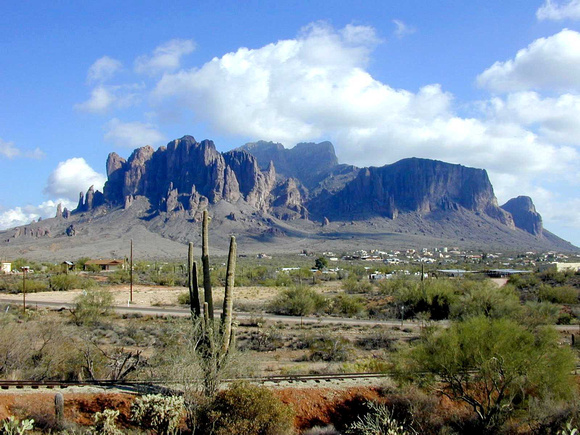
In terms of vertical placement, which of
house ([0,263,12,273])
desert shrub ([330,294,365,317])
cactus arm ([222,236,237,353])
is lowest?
desert shrub ([330,294,365,317])

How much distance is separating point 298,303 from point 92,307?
17332mm

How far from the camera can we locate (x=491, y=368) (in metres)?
16.2

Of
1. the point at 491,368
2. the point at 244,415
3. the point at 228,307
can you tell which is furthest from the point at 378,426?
the point at 228,307

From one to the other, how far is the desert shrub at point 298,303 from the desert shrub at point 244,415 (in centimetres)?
3149

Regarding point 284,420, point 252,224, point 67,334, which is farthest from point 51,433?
point 252,224

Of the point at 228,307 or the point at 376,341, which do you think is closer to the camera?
the point at 228,307

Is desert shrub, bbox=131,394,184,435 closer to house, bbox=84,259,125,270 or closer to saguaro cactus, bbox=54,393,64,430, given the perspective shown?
saguaro cactus, bbox=54,393,64,430

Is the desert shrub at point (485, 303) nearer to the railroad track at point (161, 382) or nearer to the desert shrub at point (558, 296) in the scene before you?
the desert shrub at point (558, 296)

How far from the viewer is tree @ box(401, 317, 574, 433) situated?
15.9 meters

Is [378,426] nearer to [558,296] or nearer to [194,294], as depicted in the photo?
[194,294]

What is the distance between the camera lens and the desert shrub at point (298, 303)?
45.4m

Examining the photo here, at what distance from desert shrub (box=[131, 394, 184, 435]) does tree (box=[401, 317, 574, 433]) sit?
8.52 m

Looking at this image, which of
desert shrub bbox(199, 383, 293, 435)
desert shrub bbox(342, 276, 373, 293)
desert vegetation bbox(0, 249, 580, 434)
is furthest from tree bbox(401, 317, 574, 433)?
desert shrub bbox(342, 276, 373, 293)

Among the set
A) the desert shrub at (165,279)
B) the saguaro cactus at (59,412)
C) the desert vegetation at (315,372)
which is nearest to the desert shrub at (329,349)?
the desert vegetation at (315,372)
